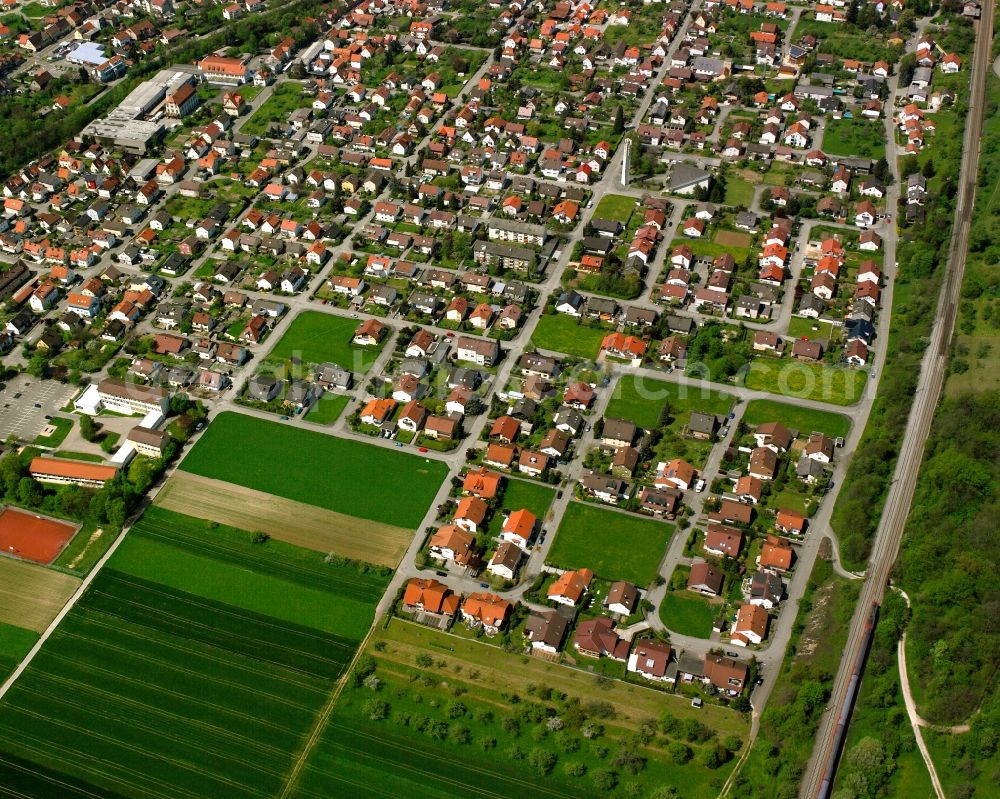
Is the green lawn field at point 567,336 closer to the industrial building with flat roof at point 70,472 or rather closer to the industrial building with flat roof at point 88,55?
the industrial building with flat roof at point 70,472

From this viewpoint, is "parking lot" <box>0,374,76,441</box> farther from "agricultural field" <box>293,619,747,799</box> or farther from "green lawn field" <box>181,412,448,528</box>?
"agricultural field" <box>293,619,747,799</box>

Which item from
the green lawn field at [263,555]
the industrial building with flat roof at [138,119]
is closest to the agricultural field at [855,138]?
the green lawn field at [263,555]

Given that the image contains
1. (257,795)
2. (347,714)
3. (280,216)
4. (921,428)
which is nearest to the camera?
(257,795)

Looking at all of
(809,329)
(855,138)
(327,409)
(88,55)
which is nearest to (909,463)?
(809,329)

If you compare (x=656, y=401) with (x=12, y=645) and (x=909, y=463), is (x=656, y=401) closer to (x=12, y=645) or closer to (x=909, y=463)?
(x=909, y=463)

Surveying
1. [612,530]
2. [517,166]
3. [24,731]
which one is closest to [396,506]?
[612,530]

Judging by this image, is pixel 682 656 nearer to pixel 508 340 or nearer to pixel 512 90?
pixel 508 340

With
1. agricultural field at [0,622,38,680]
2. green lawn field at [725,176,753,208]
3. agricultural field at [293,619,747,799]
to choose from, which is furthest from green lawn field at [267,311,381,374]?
green lawn field at [725,176,753,208]
